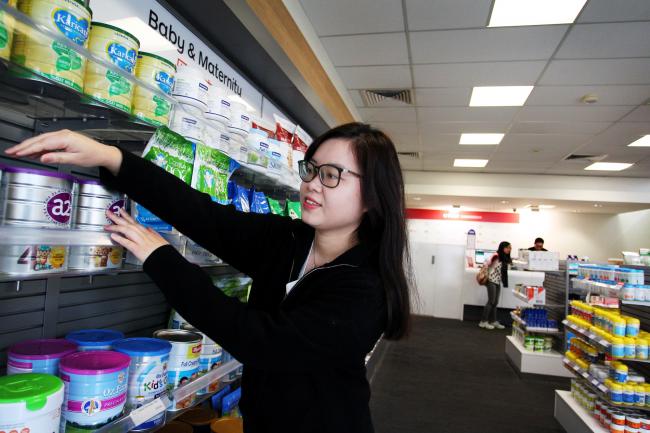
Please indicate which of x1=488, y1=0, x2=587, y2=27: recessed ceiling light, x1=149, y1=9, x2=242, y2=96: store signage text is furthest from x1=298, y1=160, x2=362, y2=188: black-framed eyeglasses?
x1=488, y1=0, x2=587, y2=27: recessed ceiling light

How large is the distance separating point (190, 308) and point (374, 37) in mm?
3536

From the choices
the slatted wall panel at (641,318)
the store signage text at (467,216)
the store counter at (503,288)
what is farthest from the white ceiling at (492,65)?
the store signage text at (467,216)

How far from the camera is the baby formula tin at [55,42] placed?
0.80 metres

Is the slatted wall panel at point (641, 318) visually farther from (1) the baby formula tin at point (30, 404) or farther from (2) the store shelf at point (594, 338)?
(1) the baby formula tin at point (30, 404)

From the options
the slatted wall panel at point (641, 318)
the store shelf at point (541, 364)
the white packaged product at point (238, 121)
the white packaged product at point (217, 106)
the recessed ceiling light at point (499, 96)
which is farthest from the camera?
the store shelf at point (541, 364)

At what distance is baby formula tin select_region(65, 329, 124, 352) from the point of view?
1.13 metres

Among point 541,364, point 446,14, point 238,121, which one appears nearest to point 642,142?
point 541,364

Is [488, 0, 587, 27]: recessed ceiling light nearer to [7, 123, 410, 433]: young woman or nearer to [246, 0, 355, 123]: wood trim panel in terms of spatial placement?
[246, 0, 355, 123]: wood trim panel

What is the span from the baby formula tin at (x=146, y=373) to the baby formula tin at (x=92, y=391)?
0.08 m

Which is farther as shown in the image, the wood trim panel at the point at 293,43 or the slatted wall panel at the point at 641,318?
the slatted wall panel at the point at 641,318

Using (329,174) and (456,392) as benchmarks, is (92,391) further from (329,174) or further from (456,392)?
(456,392)

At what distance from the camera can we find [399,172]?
1307mm

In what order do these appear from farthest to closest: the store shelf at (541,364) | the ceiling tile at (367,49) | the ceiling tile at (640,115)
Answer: the store shelf at (541,364) → the ceiling tile at (640,115) → the ceiling tile at (367,49)

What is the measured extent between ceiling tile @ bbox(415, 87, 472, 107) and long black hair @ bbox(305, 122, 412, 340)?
13.4 ft
